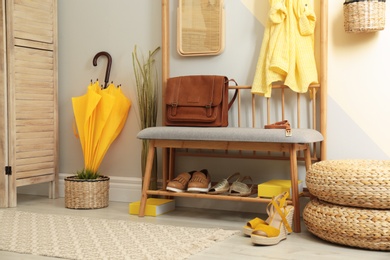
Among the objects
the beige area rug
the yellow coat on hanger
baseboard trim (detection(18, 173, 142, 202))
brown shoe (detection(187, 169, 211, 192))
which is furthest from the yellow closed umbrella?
the yellow coat on hanger

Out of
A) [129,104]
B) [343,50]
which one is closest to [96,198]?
[129,104]

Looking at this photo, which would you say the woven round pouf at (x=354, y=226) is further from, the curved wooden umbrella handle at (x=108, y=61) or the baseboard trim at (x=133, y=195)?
the curved wooden umbrella handle at (x=108, y=61)

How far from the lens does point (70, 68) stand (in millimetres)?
3695

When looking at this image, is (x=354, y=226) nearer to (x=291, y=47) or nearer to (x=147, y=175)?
(x=291, y=47)

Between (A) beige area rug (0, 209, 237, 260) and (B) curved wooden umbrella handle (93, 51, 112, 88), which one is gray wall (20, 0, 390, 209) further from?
(A) beige area rug (0, 209, 237, 260)

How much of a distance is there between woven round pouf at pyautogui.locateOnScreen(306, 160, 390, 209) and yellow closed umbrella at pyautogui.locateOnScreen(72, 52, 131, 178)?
145cm

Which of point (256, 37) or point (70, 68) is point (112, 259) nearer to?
point (256, 37)

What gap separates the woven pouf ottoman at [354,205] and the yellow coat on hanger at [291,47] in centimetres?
65

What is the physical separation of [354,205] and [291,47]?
0.99 m

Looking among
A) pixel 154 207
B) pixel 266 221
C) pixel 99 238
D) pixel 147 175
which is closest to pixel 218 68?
pixel 147 175

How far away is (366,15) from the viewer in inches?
104

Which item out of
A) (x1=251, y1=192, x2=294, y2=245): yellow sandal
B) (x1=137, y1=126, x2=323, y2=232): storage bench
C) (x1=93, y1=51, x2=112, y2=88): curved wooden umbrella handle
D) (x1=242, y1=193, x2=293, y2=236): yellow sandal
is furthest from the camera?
(x1=93, y1=51, x2=112, y2=88): curved wooden umbrella handle

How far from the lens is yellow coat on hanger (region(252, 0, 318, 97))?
2826mm

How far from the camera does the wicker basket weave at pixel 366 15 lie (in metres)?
2.63
